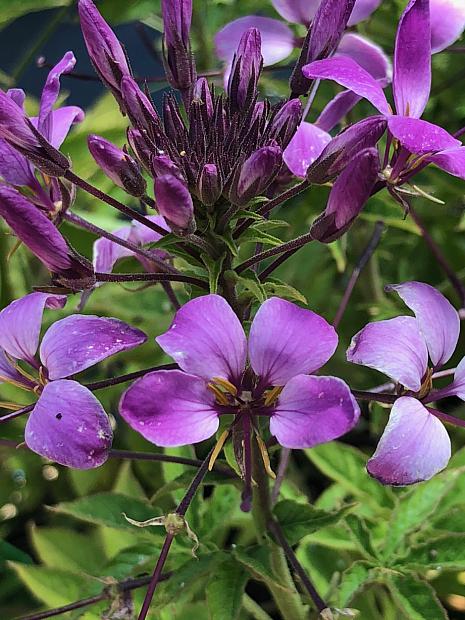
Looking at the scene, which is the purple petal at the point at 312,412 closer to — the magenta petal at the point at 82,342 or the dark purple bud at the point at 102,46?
the magenta petal at the point at 82,342

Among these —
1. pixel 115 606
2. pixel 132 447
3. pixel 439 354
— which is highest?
pixel 439 354

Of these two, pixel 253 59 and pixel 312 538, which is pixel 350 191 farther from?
pixel 312 538

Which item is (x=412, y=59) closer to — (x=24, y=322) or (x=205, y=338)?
(x=205, y=338)

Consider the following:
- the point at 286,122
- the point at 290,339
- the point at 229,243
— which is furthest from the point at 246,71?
the point at 290,339

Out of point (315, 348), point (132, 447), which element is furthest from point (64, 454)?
point (132, 447)

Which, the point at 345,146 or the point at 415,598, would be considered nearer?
the point at 345,146

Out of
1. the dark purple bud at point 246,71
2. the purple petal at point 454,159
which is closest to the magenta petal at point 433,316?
the purple petal at point 454,159

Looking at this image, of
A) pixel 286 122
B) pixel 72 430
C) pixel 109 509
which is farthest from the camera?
pixel 109 509
